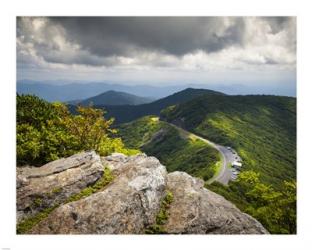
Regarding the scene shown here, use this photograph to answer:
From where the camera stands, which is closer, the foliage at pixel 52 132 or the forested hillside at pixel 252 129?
the foliage at pixel 52 132

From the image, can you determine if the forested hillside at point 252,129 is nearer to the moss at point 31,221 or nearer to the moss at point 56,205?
the moss at point 56,205

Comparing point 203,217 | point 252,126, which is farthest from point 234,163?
point 203,217

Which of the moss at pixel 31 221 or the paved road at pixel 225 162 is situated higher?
the moss at pixel 31 221

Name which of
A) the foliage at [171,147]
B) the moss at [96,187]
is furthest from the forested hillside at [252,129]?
the moss at [96,187]

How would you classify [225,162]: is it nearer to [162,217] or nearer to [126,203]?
[162,217]

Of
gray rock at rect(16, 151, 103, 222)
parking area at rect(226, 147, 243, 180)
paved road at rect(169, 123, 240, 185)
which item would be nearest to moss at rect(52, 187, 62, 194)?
gray rock at rect(16, 151, 103, 222)

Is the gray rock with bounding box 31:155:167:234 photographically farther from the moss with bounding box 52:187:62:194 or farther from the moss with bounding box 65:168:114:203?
the moss with bounding box 52:187:62:194
